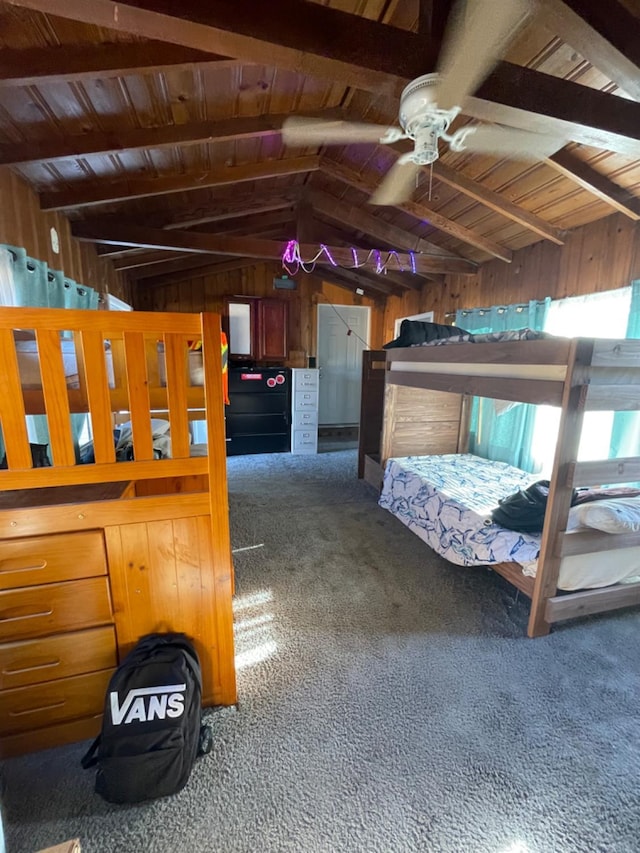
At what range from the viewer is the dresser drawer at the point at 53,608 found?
1.10m

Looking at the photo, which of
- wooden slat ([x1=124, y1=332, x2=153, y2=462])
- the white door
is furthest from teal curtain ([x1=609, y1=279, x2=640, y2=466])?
the white door

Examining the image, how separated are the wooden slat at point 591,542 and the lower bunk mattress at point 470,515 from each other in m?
0.05

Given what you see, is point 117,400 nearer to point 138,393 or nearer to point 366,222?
point 138,393

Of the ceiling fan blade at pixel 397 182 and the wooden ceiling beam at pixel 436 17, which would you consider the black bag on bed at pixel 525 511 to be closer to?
the ceiling fan blade at pixel 397 182

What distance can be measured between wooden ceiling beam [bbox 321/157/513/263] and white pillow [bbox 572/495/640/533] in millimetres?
2527

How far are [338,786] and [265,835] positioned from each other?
0.78ft

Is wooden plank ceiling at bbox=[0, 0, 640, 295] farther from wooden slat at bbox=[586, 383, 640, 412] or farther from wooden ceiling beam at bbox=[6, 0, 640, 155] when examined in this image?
wooden slat at bbox=[586, 383, 640, 412]

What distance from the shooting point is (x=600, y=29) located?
123 cm

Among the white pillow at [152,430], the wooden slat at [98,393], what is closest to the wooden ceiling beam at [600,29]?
the wooden slat at [98,393]

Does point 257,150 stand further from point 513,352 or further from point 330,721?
point 330,721

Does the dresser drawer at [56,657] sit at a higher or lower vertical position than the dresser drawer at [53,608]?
lower

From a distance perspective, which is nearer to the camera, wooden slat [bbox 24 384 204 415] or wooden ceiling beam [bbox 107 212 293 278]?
wooden slat [bbox 24 384 204 415]

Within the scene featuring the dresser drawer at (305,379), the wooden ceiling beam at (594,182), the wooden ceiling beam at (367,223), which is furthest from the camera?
the dresser drawer at (305,379)

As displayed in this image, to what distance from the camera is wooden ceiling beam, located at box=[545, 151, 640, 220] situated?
2102 mm
